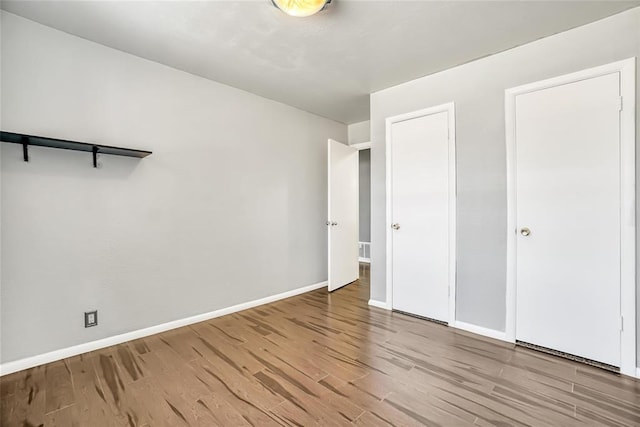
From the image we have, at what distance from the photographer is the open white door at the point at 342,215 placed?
3.95 metres

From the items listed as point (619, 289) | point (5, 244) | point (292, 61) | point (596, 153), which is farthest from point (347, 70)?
point (5, 244)

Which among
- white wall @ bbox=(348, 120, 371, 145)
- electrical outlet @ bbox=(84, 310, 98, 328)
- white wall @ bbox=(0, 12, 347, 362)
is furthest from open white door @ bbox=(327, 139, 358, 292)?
electrical outlet @ bbox=(84, 310, 98, 328)

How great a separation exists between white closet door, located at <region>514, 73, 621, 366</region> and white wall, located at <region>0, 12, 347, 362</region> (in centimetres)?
264

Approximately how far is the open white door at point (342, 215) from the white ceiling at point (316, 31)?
130cm

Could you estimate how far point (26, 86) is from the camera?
2090 mm

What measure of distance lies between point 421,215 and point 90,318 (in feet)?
10.4

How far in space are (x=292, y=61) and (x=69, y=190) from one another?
2159mm

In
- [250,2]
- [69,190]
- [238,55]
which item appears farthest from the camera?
[238,55]

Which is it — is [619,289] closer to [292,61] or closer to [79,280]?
[292,61]

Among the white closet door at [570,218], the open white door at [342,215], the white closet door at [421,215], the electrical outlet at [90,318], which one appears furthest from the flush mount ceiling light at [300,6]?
the electrical outlet at [90,318]

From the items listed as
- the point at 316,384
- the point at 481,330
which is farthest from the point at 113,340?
the point at 481,330

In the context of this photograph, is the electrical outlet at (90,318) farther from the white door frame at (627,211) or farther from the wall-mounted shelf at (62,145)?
the white door frame at (627,211)

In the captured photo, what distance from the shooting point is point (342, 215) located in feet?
A: 13.7

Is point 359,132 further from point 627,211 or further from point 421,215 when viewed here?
point 627,211
